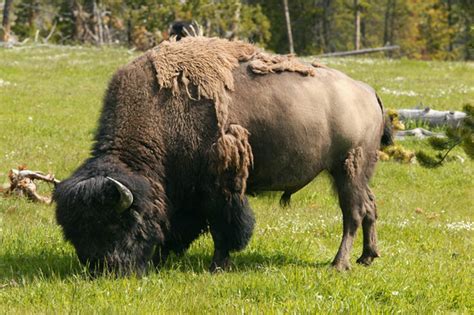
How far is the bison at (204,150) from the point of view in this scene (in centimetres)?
685

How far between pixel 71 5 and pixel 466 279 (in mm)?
42868

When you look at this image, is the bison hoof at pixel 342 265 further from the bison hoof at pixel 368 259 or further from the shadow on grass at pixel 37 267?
the shadow on grass at pixel 37 267

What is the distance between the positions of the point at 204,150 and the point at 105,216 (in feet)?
3.75

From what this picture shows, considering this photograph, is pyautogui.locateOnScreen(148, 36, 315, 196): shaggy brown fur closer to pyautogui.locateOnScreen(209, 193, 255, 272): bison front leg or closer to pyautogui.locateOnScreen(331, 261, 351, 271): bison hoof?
pyautogui.locateOnScreen(209, 193, 255, 272): bison front leg

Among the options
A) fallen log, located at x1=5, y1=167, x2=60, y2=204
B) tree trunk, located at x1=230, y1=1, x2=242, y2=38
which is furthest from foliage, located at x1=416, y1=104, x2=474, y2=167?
tree trunk, located at x1=230, y1=1, x2=242, y2=38

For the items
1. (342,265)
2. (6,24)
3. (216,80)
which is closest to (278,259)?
(342,265)

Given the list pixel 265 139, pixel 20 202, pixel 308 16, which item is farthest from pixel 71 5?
pixel 265 139

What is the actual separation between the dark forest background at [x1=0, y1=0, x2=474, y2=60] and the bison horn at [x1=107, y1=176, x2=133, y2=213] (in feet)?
96.4

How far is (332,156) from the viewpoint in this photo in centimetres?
797

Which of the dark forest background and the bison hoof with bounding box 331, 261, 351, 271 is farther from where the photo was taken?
the dark forest background

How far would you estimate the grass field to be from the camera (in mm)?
6074

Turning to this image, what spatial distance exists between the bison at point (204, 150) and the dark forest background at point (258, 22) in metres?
27.5

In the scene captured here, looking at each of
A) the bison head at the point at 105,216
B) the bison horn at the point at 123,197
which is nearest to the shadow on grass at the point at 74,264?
the bison head at the point at 105,216

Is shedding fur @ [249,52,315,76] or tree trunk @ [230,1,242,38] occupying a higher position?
shedding fur @ [249,52,315,76]
